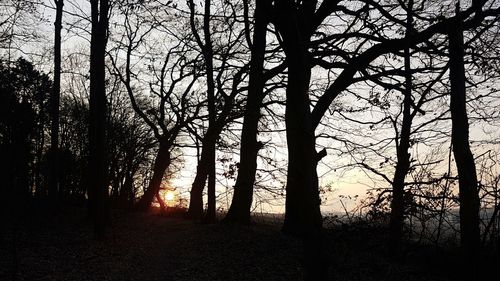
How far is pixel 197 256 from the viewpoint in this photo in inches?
397

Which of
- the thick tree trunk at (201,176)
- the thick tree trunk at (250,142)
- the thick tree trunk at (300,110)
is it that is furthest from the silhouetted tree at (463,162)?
the thick tree trunk at (201,176)

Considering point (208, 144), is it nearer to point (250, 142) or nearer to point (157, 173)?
point (250, 142)

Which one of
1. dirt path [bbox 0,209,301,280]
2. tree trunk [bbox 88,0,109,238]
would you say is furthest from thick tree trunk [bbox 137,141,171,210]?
tree trunk [bbox 88,0,109,238]

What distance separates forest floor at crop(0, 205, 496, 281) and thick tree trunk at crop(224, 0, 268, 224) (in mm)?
908

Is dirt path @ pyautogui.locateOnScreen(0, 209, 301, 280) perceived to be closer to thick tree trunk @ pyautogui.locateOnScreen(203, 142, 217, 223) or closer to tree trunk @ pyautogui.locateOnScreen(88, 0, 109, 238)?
tree trunk @ pyautogui.locateOnScreen(88, 0, 109, 238)

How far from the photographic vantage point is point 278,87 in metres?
16.1

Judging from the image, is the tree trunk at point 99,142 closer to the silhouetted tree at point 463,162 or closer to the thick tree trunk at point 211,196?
the thick tree trunk at point 211,196

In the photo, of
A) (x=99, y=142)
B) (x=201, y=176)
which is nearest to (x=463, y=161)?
(x=99, y=142)

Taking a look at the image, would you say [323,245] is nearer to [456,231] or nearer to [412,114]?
[456,231]

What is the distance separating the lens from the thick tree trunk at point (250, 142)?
14039mm

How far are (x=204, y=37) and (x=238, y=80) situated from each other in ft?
7.18

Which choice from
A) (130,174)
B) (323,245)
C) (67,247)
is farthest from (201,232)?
(130,174)

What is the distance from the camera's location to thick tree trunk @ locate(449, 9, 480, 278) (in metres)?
7.19

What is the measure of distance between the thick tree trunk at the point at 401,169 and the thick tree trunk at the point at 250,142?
16.5 feet
